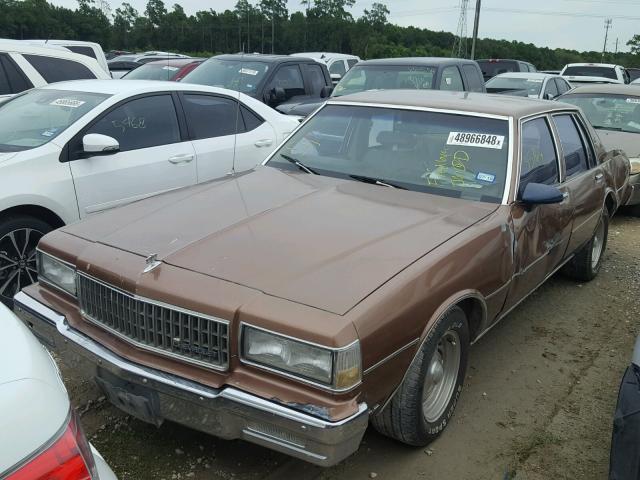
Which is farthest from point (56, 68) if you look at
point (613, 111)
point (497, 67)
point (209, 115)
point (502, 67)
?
point (497, 67)

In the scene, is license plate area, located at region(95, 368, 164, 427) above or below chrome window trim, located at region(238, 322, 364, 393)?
below

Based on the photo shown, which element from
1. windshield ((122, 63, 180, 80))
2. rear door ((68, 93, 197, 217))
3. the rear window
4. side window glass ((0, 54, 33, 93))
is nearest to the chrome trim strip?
rear door ((68, 93, 197, 217))

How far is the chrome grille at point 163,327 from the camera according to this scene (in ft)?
8.11

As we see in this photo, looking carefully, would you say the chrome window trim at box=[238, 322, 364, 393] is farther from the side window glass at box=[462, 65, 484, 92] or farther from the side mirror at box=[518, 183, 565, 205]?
the side window glass at box=[462, 65, 484, 92]

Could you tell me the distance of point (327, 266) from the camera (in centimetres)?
268

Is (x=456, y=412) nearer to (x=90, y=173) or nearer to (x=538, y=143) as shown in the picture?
(x=538, y=143)

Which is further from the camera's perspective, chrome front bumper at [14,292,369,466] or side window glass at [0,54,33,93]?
side window glass at [0,54,33,93]

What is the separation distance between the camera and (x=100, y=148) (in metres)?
4.47

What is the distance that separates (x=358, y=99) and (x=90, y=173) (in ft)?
6.82

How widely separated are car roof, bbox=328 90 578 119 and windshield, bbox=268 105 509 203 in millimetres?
71

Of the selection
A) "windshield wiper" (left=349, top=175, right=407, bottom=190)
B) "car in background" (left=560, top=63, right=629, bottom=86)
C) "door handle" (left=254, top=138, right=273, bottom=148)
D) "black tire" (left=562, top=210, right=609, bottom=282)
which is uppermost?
"car in background" (left=560, top=63, right=629, bottom=86)

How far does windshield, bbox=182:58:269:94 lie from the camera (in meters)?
9.19

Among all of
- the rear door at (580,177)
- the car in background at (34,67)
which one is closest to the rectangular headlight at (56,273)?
the rear door at (580,177)

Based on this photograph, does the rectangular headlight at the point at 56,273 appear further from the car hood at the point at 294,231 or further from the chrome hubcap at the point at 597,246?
the chrome hubcap at the point at 597,246
